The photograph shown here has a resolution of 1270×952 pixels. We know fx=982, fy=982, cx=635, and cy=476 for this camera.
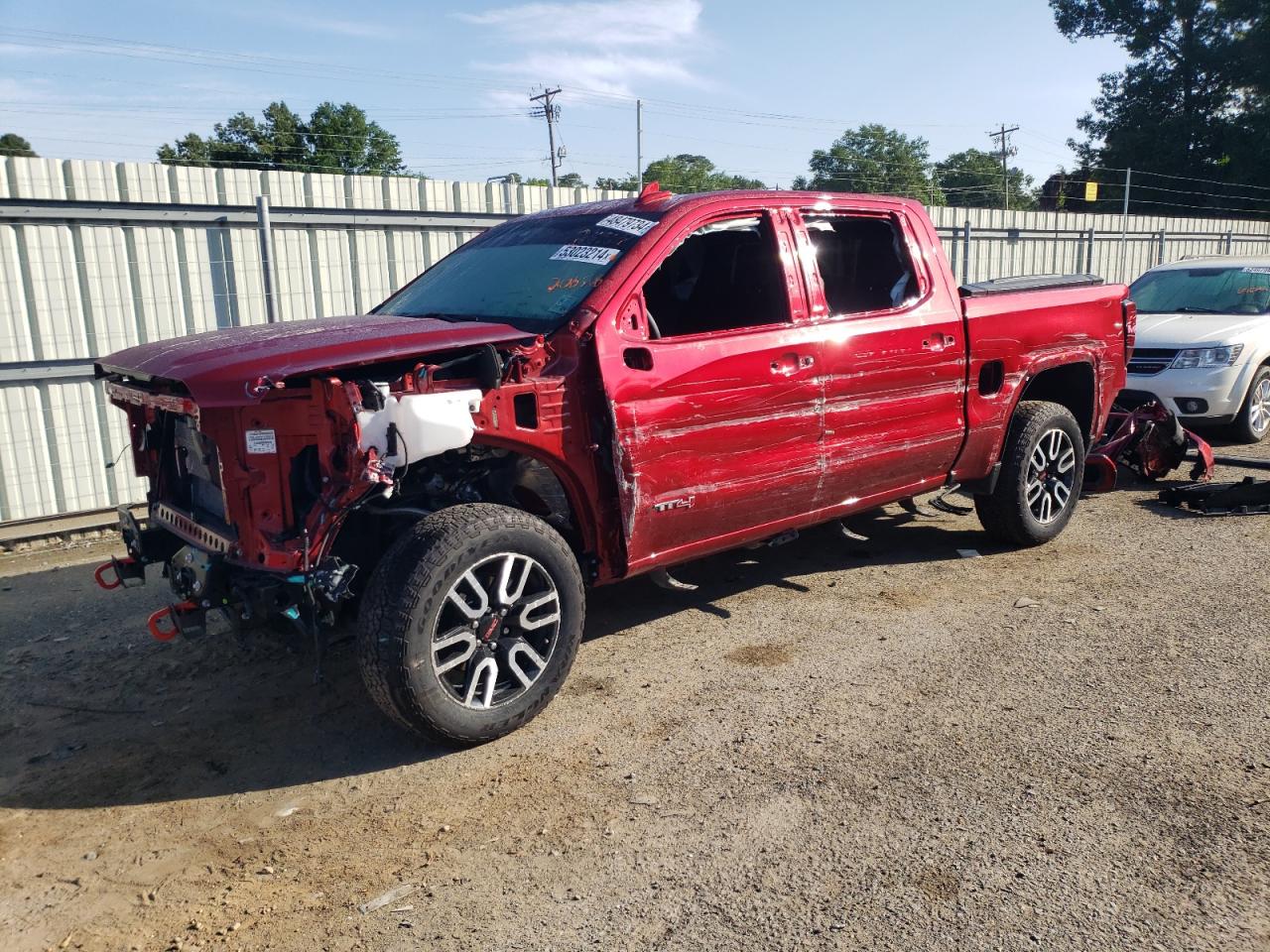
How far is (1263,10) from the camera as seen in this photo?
46.8 meters

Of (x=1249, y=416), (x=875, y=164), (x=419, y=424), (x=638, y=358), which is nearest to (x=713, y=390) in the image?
(x=638, y=358)

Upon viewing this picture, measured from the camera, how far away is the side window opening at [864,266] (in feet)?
17.0

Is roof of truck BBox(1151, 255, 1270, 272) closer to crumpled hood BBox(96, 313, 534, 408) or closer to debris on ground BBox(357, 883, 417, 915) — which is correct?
crumpled hood BBox(96, 313, 534, 408)

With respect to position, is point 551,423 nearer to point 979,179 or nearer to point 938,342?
point 938,342

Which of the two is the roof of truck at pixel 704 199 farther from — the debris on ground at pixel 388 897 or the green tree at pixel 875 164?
the green tree at pixel 875 164

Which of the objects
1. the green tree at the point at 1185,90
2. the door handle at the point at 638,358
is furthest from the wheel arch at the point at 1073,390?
the green tree at the point at 1185,90

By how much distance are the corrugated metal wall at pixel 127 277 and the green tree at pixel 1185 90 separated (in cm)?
4654

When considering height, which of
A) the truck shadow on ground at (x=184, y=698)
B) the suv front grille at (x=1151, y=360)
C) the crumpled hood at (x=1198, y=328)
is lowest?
the truck shadow on ground at (x=184, y=698)

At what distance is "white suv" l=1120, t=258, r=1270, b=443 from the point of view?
877cm

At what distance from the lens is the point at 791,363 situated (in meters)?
4.52

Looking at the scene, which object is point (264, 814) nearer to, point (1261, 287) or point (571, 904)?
point (571, 904)

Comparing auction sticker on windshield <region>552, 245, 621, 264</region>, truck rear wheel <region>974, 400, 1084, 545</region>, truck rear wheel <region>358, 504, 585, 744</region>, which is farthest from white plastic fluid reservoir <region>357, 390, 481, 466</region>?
truck rear wheel <region>974, 400, 1084, 545</region>

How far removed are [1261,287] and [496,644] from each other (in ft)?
30.3

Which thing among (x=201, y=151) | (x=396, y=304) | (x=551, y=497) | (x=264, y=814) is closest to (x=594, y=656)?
Result: (x=551, y=497)
